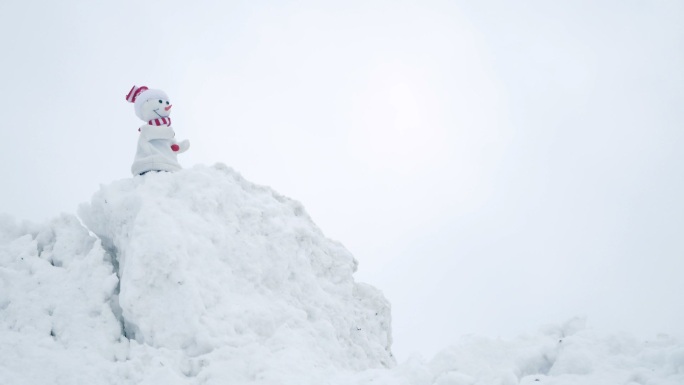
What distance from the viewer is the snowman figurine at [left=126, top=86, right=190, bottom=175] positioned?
9.55m

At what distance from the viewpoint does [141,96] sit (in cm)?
1012

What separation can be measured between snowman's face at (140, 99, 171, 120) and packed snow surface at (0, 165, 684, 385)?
1518mm

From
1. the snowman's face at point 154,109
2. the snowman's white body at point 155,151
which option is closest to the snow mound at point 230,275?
the snowman's white body at point 155,151

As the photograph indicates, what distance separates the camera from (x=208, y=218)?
8.66m

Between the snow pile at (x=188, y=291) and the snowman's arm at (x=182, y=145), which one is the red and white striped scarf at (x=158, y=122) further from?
the snow pile at (x=188, y=291)

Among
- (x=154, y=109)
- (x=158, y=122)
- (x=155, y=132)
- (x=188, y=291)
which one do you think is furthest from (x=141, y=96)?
(x=188, y=291)

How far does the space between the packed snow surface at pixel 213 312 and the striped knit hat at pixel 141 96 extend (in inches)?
66.6

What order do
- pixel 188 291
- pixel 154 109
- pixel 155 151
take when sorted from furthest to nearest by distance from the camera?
pixel 154 109, pixel 155 151, pixel 188 291

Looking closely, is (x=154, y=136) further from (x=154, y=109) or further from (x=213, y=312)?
(x=213, y=312)

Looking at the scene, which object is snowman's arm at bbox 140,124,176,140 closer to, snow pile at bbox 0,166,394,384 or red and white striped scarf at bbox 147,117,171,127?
red and white striped scarf at bbox 147,117,171,127

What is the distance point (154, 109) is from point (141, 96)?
37 centimetres

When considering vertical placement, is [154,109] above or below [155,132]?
above

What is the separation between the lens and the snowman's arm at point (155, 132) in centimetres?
980

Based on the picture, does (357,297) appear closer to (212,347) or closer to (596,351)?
(212,347)
